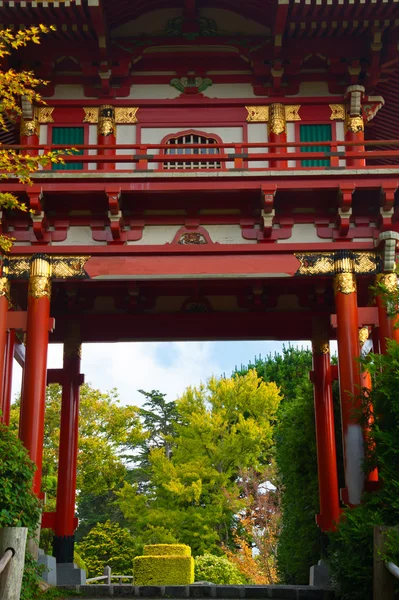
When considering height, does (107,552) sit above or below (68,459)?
below

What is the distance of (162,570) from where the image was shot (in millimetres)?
18938

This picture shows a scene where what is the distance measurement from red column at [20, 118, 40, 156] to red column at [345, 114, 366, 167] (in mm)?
6267

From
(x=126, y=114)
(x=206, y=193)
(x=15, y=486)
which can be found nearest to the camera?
(x=15, y=486)

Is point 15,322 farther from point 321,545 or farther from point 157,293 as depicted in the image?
point 321,545

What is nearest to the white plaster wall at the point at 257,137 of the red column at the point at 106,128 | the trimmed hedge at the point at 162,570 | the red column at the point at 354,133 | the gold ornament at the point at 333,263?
the red column at the point at 354,133

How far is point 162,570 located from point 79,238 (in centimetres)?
935

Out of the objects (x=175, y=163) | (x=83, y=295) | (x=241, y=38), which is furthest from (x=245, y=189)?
(x=83, y=295)

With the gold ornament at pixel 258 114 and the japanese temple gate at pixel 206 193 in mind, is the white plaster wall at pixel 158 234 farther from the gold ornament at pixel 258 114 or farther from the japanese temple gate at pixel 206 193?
the gold ornament at pixel 258 114

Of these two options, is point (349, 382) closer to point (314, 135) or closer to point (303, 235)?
point (303, 235)

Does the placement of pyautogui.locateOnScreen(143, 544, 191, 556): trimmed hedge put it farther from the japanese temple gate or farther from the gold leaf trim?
the gold leaf trim

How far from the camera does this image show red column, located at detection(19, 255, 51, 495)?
12664mm

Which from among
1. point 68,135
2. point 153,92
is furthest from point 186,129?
point 68,135

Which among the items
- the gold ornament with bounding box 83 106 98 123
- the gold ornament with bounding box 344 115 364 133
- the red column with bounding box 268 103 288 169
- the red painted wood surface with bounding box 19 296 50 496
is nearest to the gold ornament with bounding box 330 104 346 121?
the gold ornament with bounding box 344 115 364 133

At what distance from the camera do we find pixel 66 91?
15.7m
